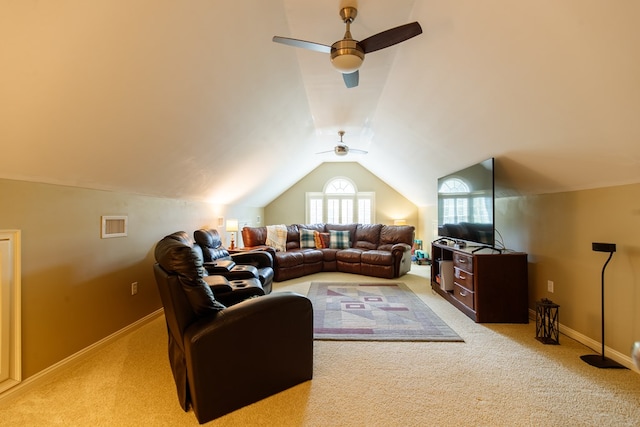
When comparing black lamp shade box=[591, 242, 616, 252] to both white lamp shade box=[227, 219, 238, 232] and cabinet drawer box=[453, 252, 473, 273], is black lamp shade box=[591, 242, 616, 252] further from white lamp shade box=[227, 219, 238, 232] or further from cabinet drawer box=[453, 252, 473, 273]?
white lamp shade box=[227, 219, 238, 232]

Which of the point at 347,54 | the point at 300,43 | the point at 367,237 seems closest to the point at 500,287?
the point at 347,54

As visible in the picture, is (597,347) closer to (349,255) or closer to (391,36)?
(391,36)

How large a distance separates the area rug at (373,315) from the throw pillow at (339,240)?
166 cm

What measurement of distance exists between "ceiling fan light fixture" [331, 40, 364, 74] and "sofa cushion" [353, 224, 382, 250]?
15.1 ft

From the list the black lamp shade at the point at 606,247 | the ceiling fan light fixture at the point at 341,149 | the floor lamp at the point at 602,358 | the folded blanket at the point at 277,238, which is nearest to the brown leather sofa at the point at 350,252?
the folded blanket at the point at 277,238

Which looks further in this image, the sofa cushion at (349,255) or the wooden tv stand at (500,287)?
the sofa cushion at (349,255)

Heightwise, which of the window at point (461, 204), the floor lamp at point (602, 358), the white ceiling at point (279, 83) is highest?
the white ceiling at point (279, 83)

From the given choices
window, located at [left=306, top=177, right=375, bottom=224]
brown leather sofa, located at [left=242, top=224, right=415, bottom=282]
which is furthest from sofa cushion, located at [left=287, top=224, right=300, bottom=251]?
window, located at [left=306, top=177, right=375, bottom=224]

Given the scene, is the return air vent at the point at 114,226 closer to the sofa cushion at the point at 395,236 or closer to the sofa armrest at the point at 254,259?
the sofa armrest at the point at 254,259

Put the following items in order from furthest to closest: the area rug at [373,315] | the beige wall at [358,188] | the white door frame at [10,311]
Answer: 1. the beige wall at [358,188]
2. the area rug at [373,315]
3. the white door frame at [10,311]

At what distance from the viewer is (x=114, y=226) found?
9.32ft

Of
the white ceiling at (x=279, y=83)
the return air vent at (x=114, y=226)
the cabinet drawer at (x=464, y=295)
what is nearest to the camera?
the white ceiling at (x=279, y=83)

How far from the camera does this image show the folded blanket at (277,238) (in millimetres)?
5984

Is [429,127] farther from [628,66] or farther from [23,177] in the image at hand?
[23,177]
